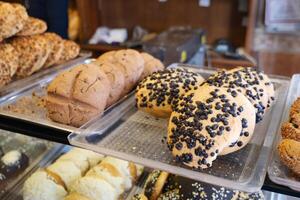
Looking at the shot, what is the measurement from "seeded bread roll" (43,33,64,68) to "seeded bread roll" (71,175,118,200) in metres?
0.43

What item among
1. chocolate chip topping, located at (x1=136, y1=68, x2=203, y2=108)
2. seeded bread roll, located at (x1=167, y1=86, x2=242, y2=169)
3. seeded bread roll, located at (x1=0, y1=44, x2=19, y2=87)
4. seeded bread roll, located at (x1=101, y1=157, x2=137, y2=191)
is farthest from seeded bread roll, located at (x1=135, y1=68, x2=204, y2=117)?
seeded bread roll, located at (x1=0, y1=44, x2=19, y2=87)

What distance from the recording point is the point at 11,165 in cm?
117

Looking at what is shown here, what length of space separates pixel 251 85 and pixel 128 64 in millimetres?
353

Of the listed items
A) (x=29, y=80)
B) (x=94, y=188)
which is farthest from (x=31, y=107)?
(x=94, y=188)

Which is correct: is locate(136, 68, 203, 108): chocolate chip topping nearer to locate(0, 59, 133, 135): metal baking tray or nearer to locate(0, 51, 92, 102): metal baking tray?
locate(0, 59, 133, 135): metal baking tray

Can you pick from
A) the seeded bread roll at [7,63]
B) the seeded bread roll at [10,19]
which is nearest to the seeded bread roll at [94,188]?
the seeded bread roll at [7,63]

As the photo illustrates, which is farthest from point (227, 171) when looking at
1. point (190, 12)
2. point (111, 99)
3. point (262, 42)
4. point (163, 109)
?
point (190, 12)

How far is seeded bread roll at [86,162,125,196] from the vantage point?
103 cm

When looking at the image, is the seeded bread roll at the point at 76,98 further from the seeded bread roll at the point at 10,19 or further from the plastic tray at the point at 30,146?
the plastic tray at the point at 30,146

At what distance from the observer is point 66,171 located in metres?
1.09

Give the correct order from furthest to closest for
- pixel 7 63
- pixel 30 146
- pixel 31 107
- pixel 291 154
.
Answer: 1. pixel 30 146
2. pixel 7 63
3. pixel 31 107
4. pixel 291 154

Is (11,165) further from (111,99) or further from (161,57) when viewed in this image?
(161,57)

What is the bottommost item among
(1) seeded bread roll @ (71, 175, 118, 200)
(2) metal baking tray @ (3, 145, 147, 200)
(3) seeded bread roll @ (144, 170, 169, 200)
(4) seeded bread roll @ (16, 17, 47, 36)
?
(2) metal baking tray @ (3, 145, 147, 200)

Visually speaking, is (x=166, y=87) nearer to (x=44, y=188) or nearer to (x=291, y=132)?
(x=291, y=132)
